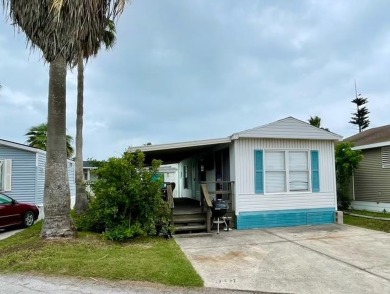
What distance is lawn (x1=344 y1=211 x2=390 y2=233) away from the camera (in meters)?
10.5

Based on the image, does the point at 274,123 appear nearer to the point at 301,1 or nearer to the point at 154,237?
the point at 301,1

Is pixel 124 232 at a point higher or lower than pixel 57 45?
lower

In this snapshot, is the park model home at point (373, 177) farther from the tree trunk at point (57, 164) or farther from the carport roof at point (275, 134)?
the tree trunk at point (57, 164)

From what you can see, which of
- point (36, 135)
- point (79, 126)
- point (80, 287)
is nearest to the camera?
point (80, 287)

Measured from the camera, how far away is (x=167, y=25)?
1340cm

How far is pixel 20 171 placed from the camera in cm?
1472

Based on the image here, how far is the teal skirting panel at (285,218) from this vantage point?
1075 cm

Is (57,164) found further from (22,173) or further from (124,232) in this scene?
(22,173)

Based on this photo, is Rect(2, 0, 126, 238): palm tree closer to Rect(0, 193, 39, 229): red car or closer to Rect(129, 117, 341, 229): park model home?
Rect(129, 117, 341, 229): park model home

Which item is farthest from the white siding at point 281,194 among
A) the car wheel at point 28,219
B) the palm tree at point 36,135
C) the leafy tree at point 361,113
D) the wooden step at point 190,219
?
the leafy tree at point 361,113

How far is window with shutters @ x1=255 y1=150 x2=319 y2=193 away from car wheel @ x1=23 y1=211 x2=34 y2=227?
8.22 metres

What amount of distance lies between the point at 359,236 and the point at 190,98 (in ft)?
45.7

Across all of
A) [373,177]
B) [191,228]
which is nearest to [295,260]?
[191,228]

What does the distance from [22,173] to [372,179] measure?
1570 centimetres
